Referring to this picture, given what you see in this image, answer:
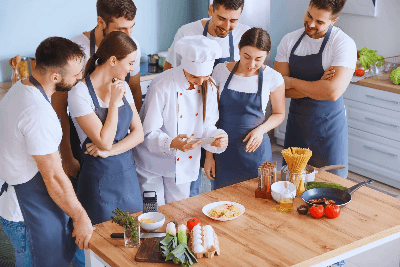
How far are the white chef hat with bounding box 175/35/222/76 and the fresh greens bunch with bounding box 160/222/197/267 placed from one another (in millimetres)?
963

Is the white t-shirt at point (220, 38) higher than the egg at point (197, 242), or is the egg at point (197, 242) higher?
the white t-shirt at point (220, 38)

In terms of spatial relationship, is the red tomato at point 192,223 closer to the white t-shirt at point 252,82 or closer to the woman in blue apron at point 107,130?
the woman in blue apron at point 107,130

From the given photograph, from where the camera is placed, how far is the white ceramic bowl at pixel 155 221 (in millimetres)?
2359

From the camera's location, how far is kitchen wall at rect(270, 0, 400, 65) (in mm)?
5281

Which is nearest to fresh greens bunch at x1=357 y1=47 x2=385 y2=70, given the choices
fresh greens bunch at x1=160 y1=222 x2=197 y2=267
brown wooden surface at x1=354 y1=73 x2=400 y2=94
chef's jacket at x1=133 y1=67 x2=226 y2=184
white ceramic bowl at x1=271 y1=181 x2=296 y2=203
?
brown wooden surface at x1=354 y1=73 x2=400 y2=94

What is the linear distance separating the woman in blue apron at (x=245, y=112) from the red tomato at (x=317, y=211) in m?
0.72

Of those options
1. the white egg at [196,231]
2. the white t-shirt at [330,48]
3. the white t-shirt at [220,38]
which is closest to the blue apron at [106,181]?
the white egg at [196,231]

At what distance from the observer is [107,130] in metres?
2.60

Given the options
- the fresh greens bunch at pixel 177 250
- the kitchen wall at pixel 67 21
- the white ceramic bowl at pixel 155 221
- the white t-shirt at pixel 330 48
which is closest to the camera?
the fresh greens bunch at pixel 177 250

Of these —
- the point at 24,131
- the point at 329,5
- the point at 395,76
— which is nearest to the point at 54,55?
the point at 24,131

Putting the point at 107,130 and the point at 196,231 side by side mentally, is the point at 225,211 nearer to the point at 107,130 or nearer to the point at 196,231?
the point at 196,231

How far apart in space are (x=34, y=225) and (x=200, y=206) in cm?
80

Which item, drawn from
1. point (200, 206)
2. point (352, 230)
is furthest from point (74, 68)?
point (352, 230)

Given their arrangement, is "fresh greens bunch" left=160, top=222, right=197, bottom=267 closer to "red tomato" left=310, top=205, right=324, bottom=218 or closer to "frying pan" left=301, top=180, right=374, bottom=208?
"red tomato" left=310, top=205, right=324, bottom=218
